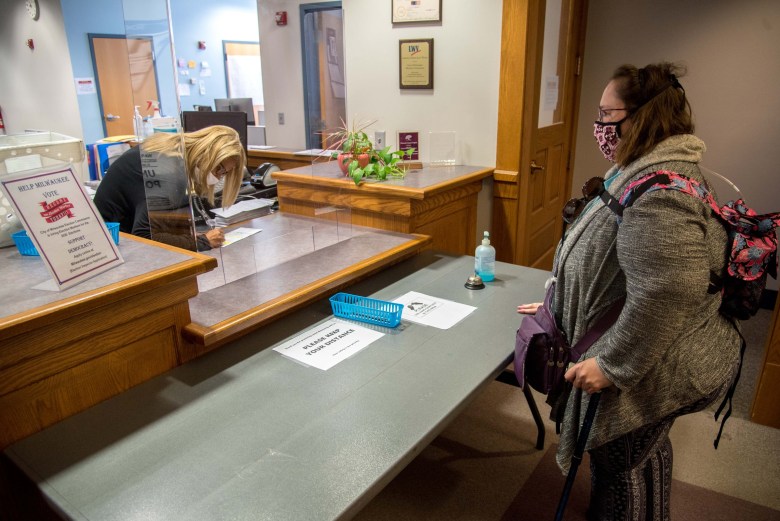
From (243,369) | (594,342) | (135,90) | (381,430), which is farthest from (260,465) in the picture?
(135,90)

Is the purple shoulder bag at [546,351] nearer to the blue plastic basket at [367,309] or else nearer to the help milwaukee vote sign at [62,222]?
the blue plastic basket at [367,309]

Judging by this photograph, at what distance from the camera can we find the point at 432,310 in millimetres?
1894

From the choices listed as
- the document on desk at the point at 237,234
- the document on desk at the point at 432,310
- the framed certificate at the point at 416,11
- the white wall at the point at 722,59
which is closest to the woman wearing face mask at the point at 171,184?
the document on desk at the point at 237,234

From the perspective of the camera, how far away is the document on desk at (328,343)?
1.56 meters

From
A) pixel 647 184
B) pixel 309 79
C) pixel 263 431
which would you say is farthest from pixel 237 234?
pixel 309 79

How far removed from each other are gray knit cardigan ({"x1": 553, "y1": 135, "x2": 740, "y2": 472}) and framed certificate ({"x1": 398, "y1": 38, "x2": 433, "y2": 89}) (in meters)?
1.79

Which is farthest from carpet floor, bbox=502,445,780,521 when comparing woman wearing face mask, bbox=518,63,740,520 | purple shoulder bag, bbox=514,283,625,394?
purple shoulder bag, bbox=514,283,625,394

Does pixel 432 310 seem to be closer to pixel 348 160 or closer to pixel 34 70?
pixel 348 160

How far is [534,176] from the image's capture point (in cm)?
321

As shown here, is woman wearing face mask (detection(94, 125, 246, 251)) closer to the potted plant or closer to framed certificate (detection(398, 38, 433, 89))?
the potted plant

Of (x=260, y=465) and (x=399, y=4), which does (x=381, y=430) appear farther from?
(x=399, y=4)

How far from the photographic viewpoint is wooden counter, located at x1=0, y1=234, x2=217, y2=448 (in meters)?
1.14

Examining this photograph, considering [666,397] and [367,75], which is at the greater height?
[367,75]

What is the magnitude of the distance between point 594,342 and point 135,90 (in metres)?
1.52
